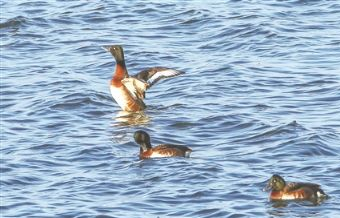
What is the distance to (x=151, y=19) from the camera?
28609mm

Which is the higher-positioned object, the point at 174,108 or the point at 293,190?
the point at 174,108

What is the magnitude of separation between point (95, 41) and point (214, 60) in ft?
10.5

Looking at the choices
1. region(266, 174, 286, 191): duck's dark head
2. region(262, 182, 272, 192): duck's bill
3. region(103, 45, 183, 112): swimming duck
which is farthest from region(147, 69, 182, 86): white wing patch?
region(266, 174, 286, 191): duck's dark head

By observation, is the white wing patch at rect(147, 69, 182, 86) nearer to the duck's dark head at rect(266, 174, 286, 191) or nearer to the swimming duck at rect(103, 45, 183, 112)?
the swimming duck at rect(103, 45, 183, 112)

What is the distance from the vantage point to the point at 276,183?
15789 millimetres

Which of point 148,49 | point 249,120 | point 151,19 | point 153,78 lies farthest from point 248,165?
point 151,19

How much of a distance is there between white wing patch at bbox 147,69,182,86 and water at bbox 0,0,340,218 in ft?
1.44

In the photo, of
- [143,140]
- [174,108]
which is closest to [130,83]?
[174,108]

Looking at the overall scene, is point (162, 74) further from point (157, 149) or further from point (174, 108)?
point (157, 149)

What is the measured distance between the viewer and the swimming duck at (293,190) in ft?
51.2

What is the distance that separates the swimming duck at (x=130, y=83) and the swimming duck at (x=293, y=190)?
5.91 meters

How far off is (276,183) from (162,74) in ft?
21.5

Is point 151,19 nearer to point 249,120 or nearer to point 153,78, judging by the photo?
point 153,78

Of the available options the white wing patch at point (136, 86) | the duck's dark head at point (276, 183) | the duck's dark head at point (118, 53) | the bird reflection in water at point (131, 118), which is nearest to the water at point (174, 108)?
the bird reflection in water at point (131, 118)
